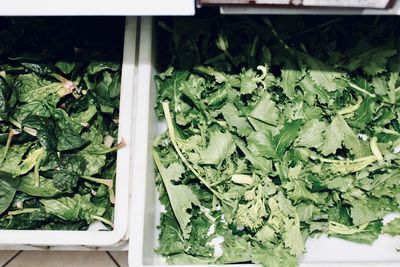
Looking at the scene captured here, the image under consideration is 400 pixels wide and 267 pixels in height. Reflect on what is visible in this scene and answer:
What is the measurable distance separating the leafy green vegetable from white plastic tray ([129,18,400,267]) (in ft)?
0.22

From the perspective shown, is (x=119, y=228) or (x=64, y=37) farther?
(x=64, y=37)

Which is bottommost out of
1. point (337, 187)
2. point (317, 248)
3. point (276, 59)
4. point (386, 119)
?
point (317, 248)

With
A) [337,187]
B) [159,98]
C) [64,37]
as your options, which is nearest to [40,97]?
[64,37]

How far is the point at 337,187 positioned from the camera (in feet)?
3.40

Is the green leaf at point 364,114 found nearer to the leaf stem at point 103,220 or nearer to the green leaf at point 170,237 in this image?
the green leaf at point 170,237

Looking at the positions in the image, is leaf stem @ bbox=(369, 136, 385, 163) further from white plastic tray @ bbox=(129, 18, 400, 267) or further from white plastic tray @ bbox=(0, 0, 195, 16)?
white plastic tray @ bbox=(0, 0, 195, 16)

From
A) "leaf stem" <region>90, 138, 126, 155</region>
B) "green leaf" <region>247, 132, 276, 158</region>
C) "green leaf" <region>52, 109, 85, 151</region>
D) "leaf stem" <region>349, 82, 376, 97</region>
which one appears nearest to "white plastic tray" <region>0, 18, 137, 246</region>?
A: "leaf stem" <region>90, 138, 126, 155</region>

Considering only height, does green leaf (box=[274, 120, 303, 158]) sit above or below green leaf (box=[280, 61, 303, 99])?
below

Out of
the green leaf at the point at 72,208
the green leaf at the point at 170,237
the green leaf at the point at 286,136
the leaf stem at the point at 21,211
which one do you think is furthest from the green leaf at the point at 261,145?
the leaf stem at the point at 21,211

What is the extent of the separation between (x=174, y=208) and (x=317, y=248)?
31cm

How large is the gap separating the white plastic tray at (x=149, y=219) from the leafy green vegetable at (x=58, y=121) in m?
0.07

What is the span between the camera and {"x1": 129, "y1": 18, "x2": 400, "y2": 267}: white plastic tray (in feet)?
3.21

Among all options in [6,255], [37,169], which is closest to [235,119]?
[37,169]

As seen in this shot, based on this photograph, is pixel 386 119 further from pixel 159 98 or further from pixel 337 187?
pixel 159 98
